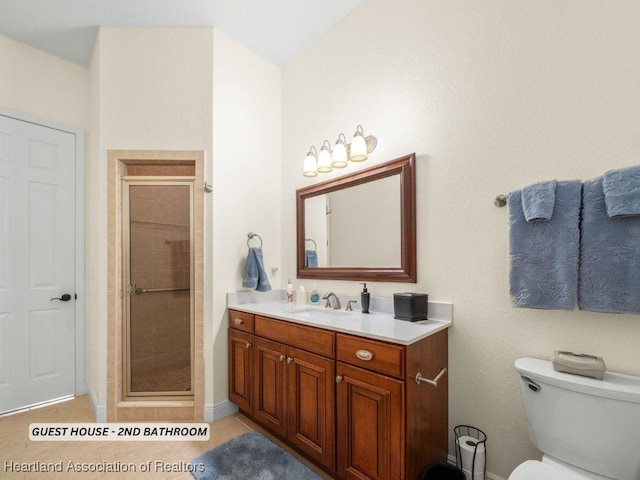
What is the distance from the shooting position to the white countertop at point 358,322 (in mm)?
1442

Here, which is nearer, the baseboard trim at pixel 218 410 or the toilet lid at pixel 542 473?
the toilet lid at pixel 542 473

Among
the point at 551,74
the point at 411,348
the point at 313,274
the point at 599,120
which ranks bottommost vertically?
the point at 411,348

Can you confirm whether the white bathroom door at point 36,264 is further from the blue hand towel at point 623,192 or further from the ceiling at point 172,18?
the blue hand towel at point 623,192

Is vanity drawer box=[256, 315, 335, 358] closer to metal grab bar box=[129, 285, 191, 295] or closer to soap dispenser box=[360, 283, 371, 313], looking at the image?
soap dispenser box=[360, 283, 371, 313]

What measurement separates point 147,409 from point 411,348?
6.85ft

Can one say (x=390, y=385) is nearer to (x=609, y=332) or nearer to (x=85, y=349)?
(x=609, y=332)

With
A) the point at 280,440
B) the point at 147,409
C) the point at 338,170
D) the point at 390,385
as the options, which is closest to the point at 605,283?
the point at 390,385

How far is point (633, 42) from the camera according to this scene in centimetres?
124

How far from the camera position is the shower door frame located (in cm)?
241

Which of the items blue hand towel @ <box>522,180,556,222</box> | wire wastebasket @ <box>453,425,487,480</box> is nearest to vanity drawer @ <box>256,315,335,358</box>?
wire wastebasket @ <box>453,425,487,480</box>

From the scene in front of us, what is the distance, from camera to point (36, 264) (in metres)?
2.58

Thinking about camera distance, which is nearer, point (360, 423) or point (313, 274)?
point (360, 423)

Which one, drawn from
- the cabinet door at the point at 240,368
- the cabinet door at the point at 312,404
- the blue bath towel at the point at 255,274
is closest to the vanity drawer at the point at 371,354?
the cabinet door at the point at 312,404

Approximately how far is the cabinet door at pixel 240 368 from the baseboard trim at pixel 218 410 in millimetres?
68
